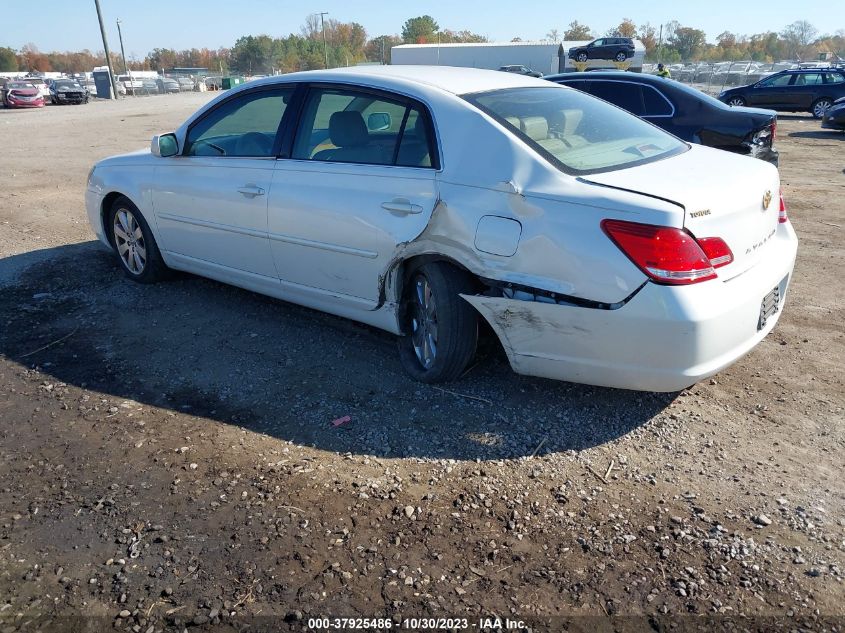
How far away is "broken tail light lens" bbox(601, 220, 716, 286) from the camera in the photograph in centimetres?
301

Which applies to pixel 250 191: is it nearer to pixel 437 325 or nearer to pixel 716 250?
pixel 437 325

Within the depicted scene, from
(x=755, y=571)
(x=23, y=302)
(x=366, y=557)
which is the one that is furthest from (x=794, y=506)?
(x=23, y=302)

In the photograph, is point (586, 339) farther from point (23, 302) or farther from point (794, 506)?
point (23, 302)

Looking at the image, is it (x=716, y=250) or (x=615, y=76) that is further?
(x=615, y=76)

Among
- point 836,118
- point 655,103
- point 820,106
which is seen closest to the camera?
point 655,103

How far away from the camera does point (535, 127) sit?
12.3 ft

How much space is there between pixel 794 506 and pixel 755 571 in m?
0.51

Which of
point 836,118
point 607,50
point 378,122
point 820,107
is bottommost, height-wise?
point 820,107

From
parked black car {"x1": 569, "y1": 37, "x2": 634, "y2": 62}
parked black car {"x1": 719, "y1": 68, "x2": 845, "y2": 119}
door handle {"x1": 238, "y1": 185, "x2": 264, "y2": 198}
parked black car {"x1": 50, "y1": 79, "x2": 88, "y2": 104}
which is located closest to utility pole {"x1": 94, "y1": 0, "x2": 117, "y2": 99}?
parked black car {"x1": 50, "y1": 79, "x2": 88, "y2": 104}

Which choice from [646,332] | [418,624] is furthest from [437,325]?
[418,624]

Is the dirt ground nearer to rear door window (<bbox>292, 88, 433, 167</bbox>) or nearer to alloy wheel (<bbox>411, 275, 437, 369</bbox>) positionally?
alloy wheel (<bbox>411, 275, 437, 369</bbox>)

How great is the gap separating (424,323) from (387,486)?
1.15 m

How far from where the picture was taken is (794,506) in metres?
2.93

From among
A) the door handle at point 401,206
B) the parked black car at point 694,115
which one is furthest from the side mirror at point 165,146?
the parked black car at point 694,115
